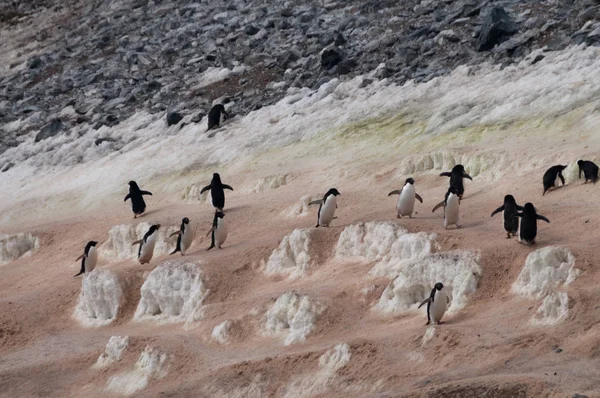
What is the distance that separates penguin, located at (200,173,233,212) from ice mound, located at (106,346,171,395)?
6.85 meters

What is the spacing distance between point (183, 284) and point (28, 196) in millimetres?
12150

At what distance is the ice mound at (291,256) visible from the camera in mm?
22938

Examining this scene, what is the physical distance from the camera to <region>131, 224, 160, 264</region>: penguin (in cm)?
2570

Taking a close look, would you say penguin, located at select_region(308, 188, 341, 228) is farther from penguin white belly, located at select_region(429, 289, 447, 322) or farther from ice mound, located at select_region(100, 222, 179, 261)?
penguin white belly, located at select_region(429, 289, 447, 322)

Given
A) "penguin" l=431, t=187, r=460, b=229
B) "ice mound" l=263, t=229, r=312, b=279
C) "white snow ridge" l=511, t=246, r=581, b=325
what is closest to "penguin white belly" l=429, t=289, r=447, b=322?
"white snow ridge" l=511, t=246, r=581, b=325

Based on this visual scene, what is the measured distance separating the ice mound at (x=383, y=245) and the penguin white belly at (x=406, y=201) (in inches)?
44.9

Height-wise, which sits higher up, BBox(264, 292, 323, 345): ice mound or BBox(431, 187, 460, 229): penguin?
BBox(431, 187, 460, 229): penguin

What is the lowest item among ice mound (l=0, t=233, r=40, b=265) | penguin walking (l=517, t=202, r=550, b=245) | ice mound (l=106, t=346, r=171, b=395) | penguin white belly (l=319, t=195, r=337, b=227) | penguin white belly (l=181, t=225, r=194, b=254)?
ice mound (l=0, t=233, r=40, b=265)

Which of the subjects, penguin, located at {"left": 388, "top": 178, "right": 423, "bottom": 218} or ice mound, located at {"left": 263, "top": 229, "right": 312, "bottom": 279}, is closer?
ice mound, located at {"left": 263, "top": 229, "right": 312, "bottom": 279}

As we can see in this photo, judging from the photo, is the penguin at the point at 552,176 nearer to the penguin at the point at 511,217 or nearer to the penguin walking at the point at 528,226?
the penguin at the point at 511,217

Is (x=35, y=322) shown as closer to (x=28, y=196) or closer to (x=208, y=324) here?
(x=208, y=324)

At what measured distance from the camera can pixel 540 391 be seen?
15195mm

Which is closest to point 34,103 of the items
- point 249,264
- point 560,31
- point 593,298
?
point 560,31

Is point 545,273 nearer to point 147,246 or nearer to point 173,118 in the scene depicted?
point 147,246
